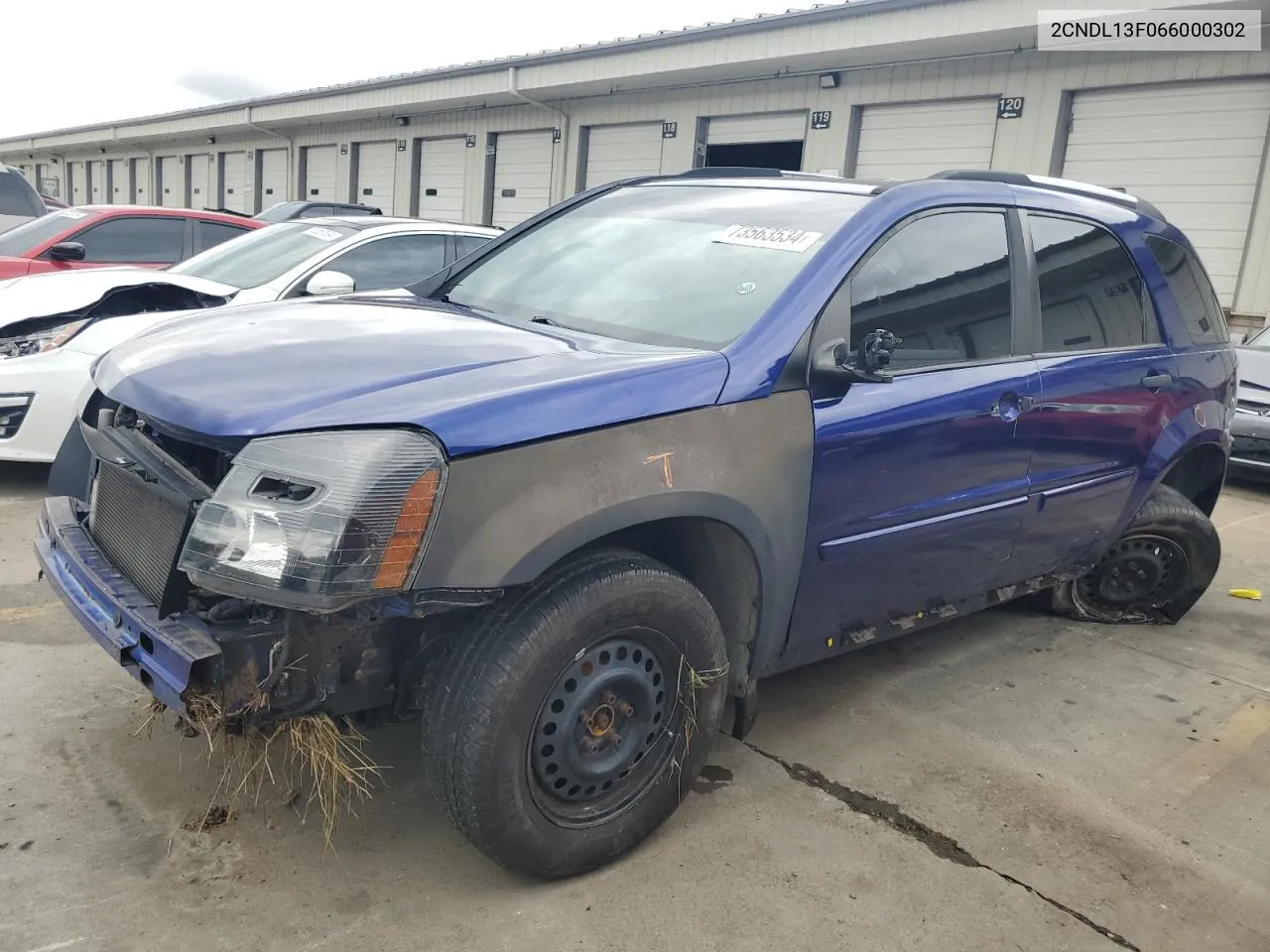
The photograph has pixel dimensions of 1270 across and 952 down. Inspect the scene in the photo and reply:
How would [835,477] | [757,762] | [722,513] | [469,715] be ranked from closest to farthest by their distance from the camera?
[469,715], [722,513], [835,477], [757,762]

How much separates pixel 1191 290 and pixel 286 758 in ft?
13.4

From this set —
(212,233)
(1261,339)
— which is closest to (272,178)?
(212,233)

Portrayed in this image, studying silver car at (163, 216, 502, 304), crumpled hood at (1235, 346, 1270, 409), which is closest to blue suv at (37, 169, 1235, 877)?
silver car at (163, 216, 502, 304)

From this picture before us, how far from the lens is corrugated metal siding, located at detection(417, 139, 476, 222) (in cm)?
1956

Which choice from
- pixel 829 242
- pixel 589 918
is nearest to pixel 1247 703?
pixel 829 242

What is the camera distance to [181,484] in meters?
2.20

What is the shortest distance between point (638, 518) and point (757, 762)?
46.2 inches

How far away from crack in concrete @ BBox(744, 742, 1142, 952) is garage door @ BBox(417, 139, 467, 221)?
57.9ft

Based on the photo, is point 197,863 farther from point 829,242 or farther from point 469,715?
point 829,242

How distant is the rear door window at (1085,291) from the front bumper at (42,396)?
455 centimetres

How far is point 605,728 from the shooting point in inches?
95.8

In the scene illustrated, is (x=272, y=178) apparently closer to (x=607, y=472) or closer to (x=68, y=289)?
(x=68, y=289)

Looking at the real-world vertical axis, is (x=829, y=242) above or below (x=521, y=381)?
above

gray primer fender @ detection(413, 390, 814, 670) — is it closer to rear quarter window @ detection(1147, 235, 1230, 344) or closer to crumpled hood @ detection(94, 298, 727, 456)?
crumpled hood @ detection(94, 298, 727, 456)
